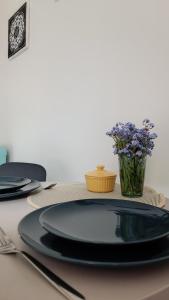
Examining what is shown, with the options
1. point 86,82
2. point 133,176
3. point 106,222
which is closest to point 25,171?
point 86,82

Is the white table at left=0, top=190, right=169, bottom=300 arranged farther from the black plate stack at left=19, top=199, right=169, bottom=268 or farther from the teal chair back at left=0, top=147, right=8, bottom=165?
the teal chair back at left=0, top=147, right=8, bottom=165

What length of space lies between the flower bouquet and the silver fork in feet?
1.42

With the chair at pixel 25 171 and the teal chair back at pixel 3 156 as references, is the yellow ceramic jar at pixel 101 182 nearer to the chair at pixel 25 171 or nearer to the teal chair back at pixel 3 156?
the chair at pixel 25 171

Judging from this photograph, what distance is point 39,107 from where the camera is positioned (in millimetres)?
1900

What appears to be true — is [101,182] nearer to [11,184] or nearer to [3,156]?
[11,184]

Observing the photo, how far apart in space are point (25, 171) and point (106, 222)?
107cm

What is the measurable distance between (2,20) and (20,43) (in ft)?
1.74

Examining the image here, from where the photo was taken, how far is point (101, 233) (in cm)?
46

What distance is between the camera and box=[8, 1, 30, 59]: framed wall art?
79.2 inches

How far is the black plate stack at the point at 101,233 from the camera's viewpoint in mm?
372

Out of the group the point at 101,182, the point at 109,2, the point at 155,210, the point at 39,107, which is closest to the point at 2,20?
the point at 39,107

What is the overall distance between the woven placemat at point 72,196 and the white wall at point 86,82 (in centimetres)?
24

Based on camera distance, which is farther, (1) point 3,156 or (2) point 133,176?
(1) point 3,156

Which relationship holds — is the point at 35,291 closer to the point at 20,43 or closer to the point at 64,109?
the point at 64,109
